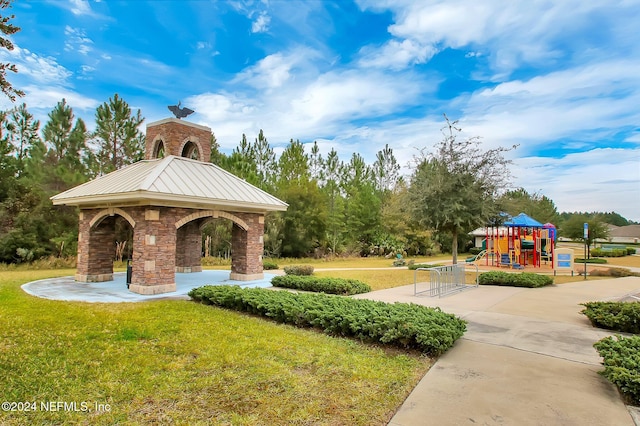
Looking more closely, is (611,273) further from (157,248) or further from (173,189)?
(157,248)

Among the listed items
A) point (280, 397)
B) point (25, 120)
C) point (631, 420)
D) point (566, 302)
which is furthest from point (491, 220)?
point (25, 120)

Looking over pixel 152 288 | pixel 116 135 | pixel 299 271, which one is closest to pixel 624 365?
pixel 152 288

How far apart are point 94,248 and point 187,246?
3.83 meters

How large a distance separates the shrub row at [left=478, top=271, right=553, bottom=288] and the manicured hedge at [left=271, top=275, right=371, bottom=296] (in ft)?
16.6

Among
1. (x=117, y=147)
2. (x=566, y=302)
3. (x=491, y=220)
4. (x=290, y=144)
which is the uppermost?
(x=290, y=144)

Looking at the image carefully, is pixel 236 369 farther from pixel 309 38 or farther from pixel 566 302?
pixel 309 38

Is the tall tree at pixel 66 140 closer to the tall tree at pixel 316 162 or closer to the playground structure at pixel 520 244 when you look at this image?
the tall tree at pixel 316 162

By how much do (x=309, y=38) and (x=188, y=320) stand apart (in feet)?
28.9

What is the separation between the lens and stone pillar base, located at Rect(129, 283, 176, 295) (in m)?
9.86

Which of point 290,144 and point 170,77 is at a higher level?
point 290,144

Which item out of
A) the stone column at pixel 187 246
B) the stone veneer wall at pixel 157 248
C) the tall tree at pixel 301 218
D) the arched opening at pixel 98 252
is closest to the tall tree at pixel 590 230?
the tall tree at pixel 301 218

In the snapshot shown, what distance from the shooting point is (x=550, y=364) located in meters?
4.87

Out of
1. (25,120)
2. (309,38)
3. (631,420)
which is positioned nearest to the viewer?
(631,420)

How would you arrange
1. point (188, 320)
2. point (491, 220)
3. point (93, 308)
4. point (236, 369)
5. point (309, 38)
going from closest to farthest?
point (236, 369) < point (188, 320) < point (93, 308) < point (309, 38) < point (491, 220)
